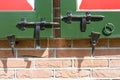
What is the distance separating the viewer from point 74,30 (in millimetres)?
1948

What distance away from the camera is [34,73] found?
2084 millimetres

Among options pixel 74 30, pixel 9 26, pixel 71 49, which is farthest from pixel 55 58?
pixel 9 26

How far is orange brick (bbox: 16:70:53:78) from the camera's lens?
2.08m

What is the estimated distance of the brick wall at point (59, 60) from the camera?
207cm

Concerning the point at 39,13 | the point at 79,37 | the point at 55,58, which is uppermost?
the point at 39,13

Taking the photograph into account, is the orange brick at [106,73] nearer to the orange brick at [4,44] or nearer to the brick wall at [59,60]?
the brick wall at [59,60]

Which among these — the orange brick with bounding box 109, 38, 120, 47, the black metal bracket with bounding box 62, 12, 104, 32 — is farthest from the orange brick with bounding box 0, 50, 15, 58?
the orange brick with bounding box 109, 38, 120, 47

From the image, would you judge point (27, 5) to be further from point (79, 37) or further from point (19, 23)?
point (79, 37)

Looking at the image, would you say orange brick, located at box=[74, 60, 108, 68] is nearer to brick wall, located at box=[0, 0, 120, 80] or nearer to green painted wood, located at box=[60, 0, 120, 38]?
brick wall, located at box=[0, 0, 120, 80]

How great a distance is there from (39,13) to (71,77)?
1.64ft

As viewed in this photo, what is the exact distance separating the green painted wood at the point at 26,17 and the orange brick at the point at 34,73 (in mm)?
278

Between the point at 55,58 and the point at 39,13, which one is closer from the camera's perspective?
the point at 39,13

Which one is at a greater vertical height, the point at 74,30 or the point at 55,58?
the point at 74,30

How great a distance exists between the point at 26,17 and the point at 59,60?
381 mm
